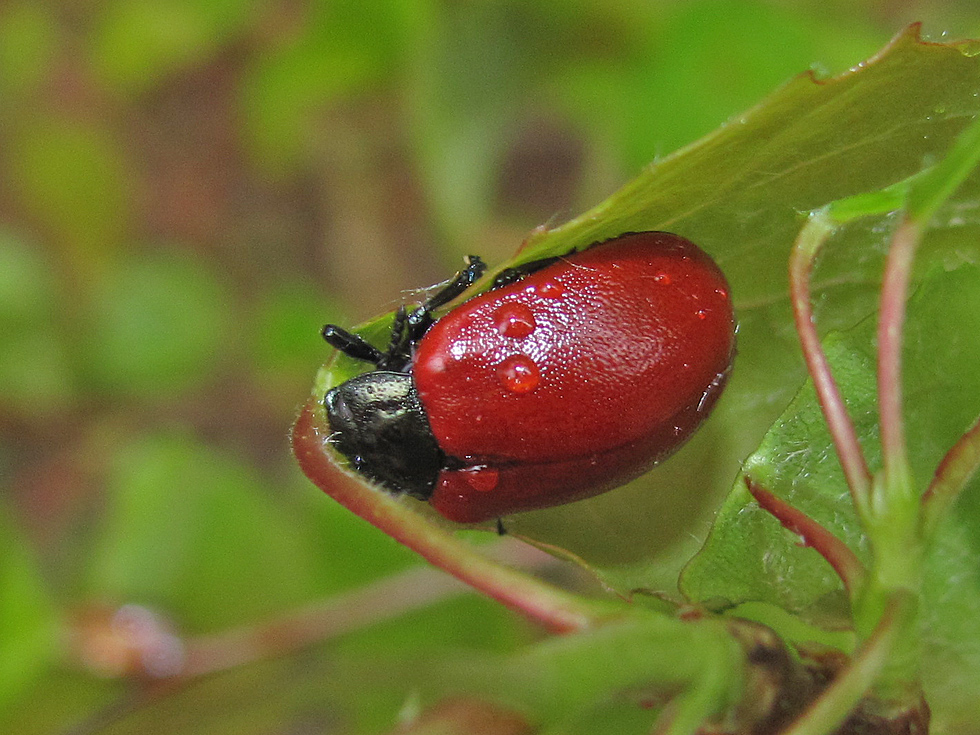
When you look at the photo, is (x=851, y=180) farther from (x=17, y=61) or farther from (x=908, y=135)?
(x=17, y=61)

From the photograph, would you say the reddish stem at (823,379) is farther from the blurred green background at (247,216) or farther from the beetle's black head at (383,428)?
the blurred green background at (247,216)

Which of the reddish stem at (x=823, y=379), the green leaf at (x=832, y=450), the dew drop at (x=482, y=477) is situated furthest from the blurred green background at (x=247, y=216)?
the reddish stem at (x=823, y=379)

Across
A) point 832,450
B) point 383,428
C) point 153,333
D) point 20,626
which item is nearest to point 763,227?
point 832,450

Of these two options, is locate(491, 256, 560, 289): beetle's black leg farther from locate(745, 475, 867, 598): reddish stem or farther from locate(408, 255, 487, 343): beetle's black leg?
locate(745, 475, 867, 598): reddish stem

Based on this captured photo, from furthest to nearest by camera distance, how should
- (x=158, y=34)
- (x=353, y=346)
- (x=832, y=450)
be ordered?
(x=158, y=34) → (x=353, y=346) → (x=832, y=450)

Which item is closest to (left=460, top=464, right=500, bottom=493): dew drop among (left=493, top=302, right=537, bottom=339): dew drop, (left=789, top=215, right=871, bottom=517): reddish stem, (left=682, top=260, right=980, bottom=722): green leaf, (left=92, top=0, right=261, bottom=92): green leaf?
(left=493, top=302, right=537, bottom=339): dew drop

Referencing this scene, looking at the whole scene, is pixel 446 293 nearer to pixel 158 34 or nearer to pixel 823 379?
pixel 823 379
